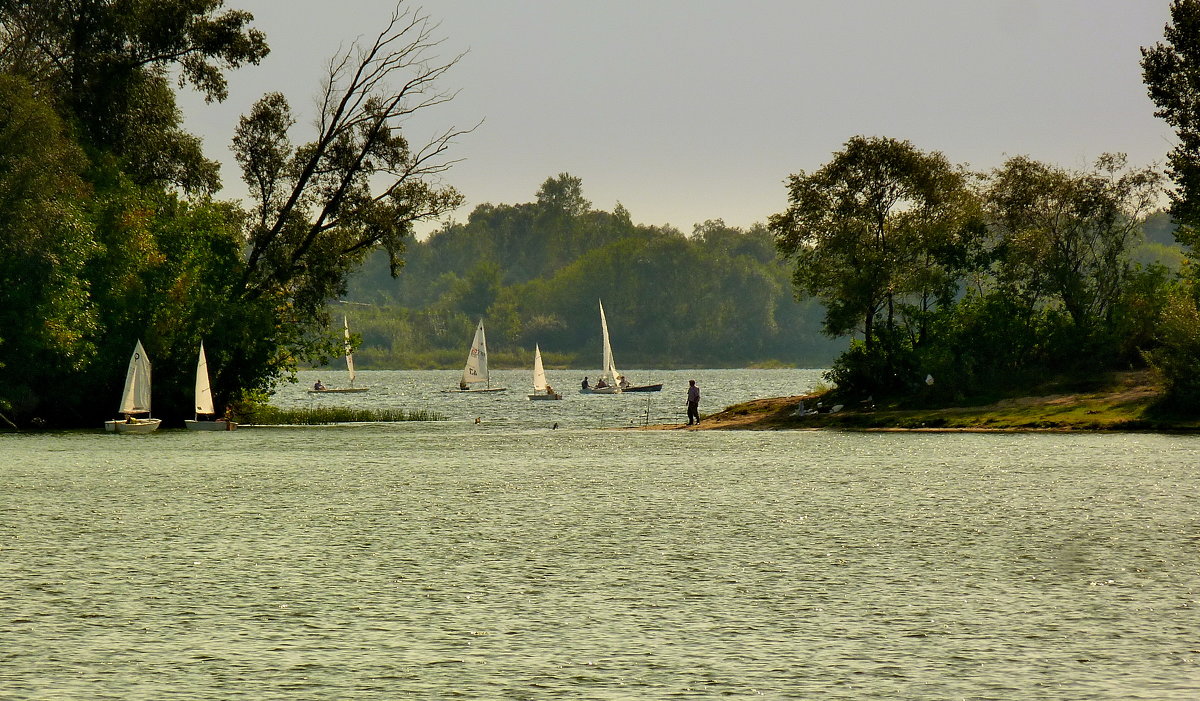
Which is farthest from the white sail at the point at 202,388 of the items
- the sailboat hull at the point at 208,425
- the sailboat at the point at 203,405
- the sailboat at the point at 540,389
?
the sailboat at the point at 540,389

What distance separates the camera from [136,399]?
2345 inches

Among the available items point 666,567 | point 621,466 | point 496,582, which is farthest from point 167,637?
point 621,466

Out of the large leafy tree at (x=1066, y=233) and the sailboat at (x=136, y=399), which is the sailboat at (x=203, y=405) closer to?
the sailboat at (x=136, y=399)

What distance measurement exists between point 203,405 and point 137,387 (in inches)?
151

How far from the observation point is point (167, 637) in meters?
13.1

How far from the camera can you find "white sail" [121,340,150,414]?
193 feet

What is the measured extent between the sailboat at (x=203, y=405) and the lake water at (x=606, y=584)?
1029 inches

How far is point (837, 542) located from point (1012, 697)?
10.1 m

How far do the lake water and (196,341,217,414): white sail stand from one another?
26.0m

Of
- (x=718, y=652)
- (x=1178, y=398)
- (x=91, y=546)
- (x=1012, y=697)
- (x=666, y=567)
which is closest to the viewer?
(x=1012, y=697)

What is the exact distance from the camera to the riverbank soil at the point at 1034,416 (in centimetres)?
5366

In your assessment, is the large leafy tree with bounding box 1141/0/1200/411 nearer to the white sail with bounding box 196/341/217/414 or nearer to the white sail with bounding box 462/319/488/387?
the white sail with bounding box 196/341/217/414

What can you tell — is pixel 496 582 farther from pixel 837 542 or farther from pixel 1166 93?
pixel 1166 93

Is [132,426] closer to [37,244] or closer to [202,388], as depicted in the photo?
[202,388]
